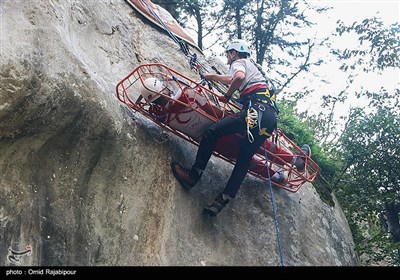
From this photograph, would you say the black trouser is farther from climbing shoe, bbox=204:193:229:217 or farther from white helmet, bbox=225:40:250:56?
white helmet, bbox=225:40:250:56

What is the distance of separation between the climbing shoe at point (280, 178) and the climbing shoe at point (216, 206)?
4.20 ft

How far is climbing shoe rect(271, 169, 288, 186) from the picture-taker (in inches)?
259

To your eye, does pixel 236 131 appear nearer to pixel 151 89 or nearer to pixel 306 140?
pixel 151 89

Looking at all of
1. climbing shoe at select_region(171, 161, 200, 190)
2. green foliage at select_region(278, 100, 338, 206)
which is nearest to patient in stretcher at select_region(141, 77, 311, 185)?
climbing shoe at select_region(171, 161, 200, 190)

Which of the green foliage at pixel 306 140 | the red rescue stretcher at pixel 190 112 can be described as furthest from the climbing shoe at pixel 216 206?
the green foliage at pixel 306 140

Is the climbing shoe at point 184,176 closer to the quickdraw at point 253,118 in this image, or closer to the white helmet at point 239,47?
the quickdraw at point 253,118

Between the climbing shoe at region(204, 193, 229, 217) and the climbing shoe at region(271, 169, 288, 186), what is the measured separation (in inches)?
50.4

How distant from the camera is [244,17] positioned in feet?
49.8

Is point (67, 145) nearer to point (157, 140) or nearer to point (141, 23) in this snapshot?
point (157, 140)

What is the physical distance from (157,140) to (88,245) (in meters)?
1.74

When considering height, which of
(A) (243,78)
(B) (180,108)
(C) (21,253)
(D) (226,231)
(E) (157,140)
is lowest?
(C) (21,253)

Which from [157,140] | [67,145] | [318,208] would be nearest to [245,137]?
[157,140]

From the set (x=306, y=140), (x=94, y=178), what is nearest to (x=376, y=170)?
(x=306, y=140)

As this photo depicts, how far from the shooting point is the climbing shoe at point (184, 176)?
551cm
